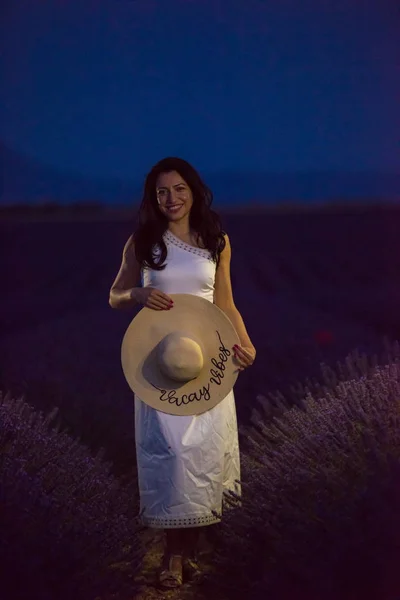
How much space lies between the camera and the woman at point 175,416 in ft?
8.95

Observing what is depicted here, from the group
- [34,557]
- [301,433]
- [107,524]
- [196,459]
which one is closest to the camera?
[34,557]

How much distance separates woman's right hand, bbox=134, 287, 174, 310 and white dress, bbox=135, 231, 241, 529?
93mm

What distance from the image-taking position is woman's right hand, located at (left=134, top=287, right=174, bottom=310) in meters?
2.67

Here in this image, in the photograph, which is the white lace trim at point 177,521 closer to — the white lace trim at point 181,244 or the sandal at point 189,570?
the sandal at point 189,570

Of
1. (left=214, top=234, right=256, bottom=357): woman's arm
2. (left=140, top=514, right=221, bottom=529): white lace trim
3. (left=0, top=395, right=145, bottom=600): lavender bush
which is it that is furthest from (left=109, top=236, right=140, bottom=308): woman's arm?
(left=140, top=514, right=221, bottom=529): white lace trim

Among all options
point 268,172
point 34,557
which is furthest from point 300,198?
point 34,557

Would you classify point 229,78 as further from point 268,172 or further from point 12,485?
point 12,485

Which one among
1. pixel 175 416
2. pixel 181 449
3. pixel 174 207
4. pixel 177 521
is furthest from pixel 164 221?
pixel 177 521

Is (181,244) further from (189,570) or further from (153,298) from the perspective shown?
(189,570)

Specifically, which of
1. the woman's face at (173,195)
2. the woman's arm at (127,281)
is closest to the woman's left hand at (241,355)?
the woman's arm at (127,281)

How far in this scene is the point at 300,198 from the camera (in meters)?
4.35

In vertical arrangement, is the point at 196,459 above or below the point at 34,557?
above

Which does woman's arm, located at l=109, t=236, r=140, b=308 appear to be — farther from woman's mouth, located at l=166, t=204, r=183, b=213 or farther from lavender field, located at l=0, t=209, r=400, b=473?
lavender field, located at l=0, t=209, r=400, b=473

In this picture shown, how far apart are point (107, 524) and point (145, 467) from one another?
354mm
